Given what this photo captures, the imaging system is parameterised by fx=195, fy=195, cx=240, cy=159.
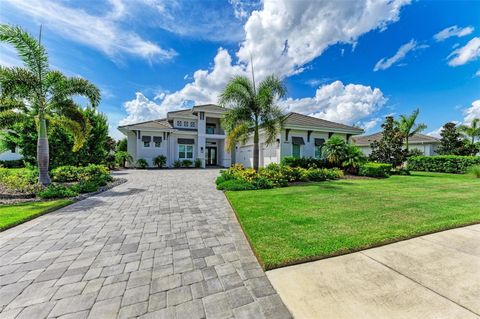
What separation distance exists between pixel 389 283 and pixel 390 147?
17.9 metres

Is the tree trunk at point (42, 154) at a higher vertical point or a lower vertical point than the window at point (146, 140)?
lower

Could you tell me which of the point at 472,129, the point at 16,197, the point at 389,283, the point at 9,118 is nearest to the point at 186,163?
the point at 9,118

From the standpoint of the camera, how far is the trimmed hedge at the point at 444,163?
661 inches

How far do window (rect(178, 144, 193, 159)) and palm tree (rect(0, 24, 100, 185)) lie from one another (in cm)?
1362

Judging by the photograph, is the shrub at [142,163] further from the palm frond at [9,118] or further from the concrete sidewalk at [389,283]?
the concrete sidewalk at [389,283]

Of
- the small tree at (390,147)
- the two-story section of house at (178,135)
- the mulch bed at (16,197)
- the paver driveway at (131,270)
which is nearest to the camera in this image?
the paver driveway at (131,270)

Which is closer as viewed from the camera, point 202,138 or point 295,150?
point 295,150

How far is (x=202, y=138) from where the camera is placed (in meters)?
23.5

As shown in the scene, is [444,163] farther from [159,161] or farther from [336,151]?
[159,161]

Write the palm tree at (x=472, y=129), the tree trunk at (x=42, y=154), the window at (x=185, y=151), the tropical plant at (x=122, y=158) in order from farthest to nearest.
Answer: the window at (x=185, y=151) < the palm tree at (x=472, y=129) < the tropical plant at (x=122, y=158) < the tree trunk at (x=42, y=154)

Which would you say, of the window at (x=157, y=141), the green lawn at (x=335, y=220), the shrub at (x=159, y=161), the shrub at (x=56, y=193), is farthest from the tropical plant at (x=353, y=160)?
the window at (x=157, y=141)

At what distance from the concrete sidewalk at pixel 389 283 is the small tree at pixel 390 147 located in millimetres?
15784

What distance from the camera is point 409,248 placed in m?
3.37

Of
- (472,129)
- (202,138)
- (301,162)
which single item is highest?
(472,129)
